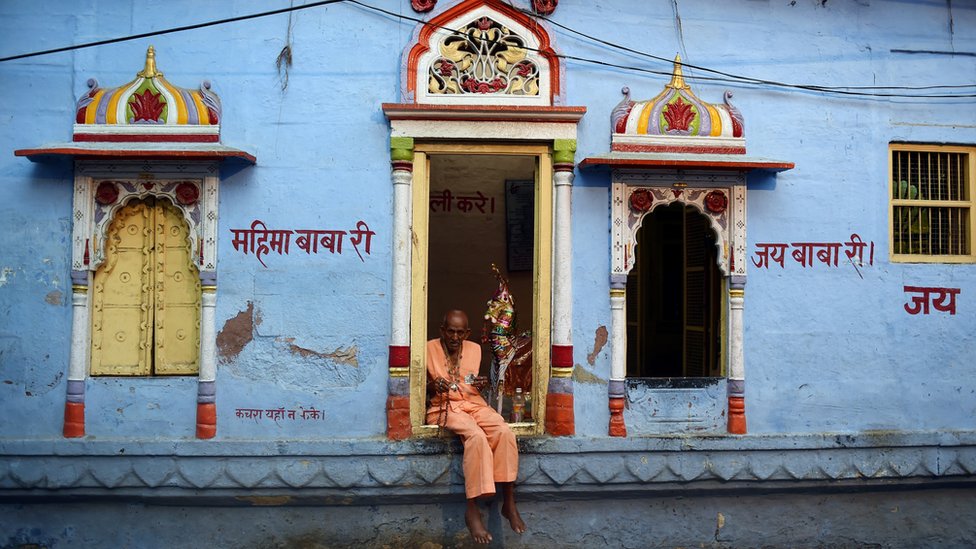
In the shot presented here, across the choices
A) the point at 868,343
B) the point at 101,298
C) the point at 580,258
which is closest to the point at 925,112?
the point at 868,343

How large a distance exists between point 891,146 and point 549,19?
Answer: 2590 millimetres

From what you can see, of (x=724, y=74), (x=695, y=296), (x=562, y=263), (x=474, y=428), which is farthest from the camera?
(x=695, y=296)

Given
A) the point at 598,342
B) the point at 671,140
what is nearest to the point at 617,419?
the point at 598,342

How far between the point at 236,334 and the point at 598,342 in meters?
2.39

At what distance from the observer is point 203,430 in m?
5.57

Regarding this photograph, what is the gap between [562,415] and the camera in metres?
5.74

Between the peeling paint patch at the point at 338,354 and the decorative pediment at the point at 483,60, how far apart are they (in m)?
1.72

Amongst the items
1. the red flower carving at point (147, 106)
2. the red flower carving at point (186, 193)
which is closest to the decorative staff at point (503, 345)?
the red flower carving at point (186, 193)

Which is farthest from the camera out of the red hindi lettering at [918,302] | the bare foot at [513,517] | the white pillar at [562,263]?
the red hindi lettering at [918,302]

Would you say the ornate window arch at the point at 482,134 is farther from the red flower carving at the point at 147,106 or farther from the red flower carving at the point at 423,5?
the red flower carving at the point at 147,106

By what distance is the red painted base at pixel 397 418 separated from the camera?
18.5ft

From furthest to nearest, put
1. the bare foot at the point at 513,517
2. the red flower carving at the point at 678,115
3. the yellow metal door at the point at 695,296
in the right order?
the yellow metal door at the point at 695,296
the red flower carving at the point at 678,115
the bare foot at the point at 513,517

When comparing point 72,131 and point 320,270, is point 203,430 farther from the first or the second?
point 72,131

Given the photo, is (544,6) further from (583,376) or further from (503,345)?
(583,376)
